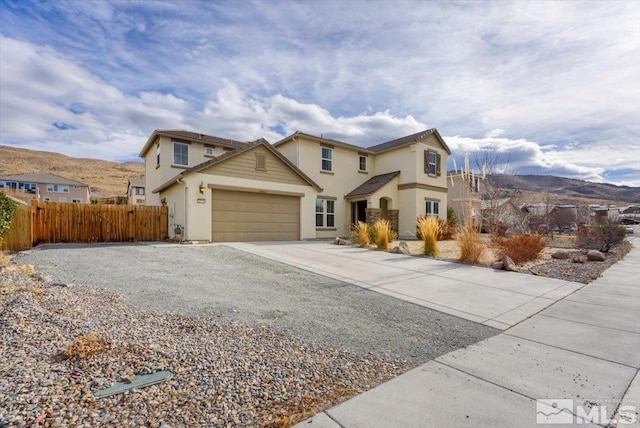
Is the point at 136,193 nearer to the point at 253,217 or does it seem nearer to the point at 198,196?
the point at 198,196

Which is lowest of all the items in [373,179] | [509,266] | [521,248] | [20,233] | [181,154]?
[509,266]

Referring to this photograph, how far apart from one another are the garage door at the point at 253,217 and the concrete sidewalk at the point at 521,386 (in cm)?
1153

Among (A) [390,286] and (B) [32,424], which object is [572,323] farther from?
(B) [32,424]

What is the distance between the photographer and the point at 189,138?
644 inches

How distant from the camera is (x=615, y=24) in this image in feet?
23.1

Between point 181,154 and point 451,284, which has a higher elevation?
point 181,154

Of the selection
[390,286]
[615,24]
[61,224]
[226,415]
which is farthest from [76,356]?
[61,224]

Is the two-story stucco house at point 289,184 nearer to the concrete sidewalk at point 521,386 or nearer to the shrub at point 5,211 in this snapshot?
the shrub at point 5,211

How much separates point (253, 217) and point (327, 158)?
6509 mm

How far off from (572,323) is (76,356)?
5624mm

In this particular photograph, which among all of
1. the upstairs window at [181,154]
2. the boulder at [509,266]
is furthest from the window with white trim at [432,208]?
the upstairs window at [181,154]

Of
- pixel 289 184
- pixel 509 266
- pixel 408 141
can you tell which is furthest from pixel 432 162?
pixel 509 266

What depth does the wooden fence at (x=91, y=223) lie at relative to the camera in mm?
11977

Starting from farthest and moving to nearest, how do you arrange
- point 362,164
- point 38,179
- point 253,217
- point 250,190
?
point 38,179 → point 362,164 → point 253,217 → point 250,190
